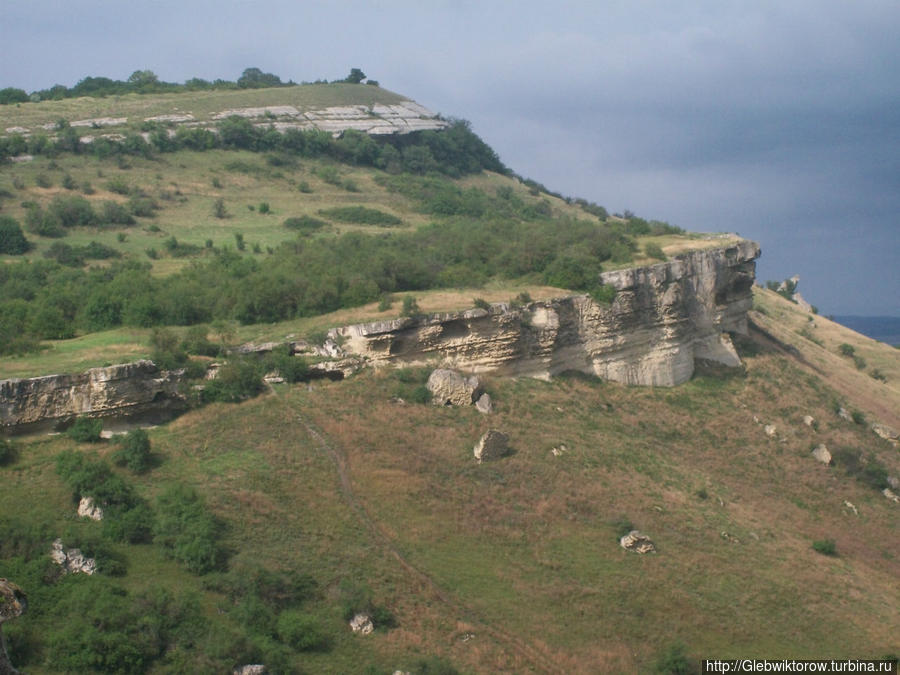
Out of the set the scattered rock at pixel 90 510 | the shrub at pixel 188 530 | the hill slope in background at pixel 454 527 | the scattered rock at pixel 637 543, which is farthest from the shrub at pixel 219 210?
the scattered rock at pixel 637 543

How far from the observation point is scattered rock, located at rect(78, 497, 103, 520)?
72.2ft

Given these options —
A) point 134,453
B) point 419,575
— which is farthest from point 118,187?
point 419,575

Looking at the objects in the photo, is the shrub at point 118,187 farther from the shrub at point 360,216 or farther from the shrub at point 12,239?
the shrub at point 360,216

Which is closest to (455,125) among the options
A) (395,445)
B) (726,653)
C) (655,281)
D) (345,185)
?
(345,185)

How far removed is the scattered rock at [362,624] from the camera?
66.0 ft

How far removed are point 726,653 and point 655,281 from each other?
21283 millimetres

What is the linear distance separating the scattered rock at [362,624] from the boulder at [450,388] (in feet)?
39.9

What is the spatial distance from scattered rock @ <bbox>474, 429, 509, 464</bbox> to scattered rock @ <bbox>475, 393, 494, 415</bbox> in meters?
2.24

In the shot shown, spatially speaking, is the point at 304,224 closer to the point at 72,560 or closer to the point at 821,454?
the point at 821,454

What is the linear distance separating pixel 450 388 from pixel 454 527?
7803 millimetres

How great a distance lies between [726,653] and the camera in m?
21.8

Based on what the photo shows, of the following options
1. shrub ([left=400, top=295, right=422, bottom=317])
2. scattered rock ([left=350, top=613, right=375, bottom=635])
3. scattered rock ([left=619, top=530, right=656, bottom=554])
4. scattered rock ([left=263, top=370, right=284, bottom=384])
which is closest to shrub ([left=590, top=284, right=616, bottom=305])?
shrub ([left=400, top=295, right=422, bottom=317])

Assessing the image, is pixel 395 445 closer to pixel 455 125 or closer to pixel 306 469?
pixel 306 469

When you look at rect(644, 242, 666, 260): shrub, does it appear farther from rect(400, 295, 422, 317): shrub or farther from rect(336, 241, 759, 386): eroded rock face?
rect(400, 295, 422, 317): shrub
